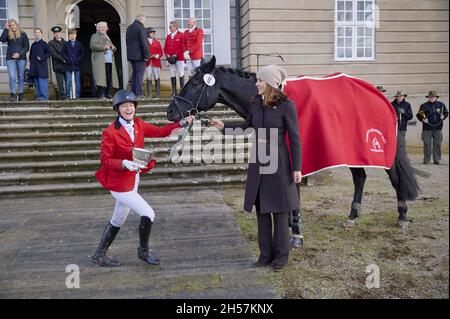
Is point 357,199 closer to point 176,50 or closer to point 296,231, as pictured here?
point 296,231

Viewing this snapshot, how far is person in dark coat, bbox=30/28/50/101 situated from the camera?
33.3 ft

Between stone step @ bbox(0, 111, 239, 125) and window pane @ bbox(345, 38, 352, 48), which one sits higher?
window pane @ bbox(345, 38, 352, 48)

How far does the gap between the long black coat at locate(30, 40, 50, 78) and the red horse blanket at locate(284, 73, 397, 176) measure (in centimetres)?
790

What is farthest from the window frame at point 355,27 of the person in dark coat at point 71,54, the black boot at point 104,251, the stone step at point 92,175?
the black boot at point 104,251

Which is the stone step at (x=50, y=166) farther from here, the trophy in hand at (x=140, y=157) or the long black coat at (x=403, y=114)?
the long black coat at (x=403, y=114)

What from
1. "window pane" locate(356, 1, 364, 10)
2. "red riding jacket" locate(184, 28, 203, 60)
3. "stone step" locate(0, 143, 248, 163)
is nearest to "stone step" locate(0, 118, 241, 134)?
"stone step" locate(0, 143, 248, 163)

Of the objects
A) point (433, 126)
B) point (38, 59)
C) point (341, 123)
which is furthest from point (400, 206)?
point (38, 59)

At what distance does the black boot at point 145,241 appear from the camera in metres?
3.98

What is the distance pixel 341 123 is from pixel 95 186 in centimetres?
475

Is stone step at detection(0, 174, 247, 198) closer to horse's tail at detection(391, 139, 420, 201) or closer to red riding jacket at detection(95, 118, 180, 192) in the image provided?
horse's tail at detection(391, 139, 420, 201)

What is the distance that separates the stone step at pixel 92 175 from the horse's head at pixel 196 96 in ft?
11.7

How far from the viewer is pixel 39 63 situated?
1023 centimetres

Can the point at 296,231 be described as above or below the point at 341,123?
below
